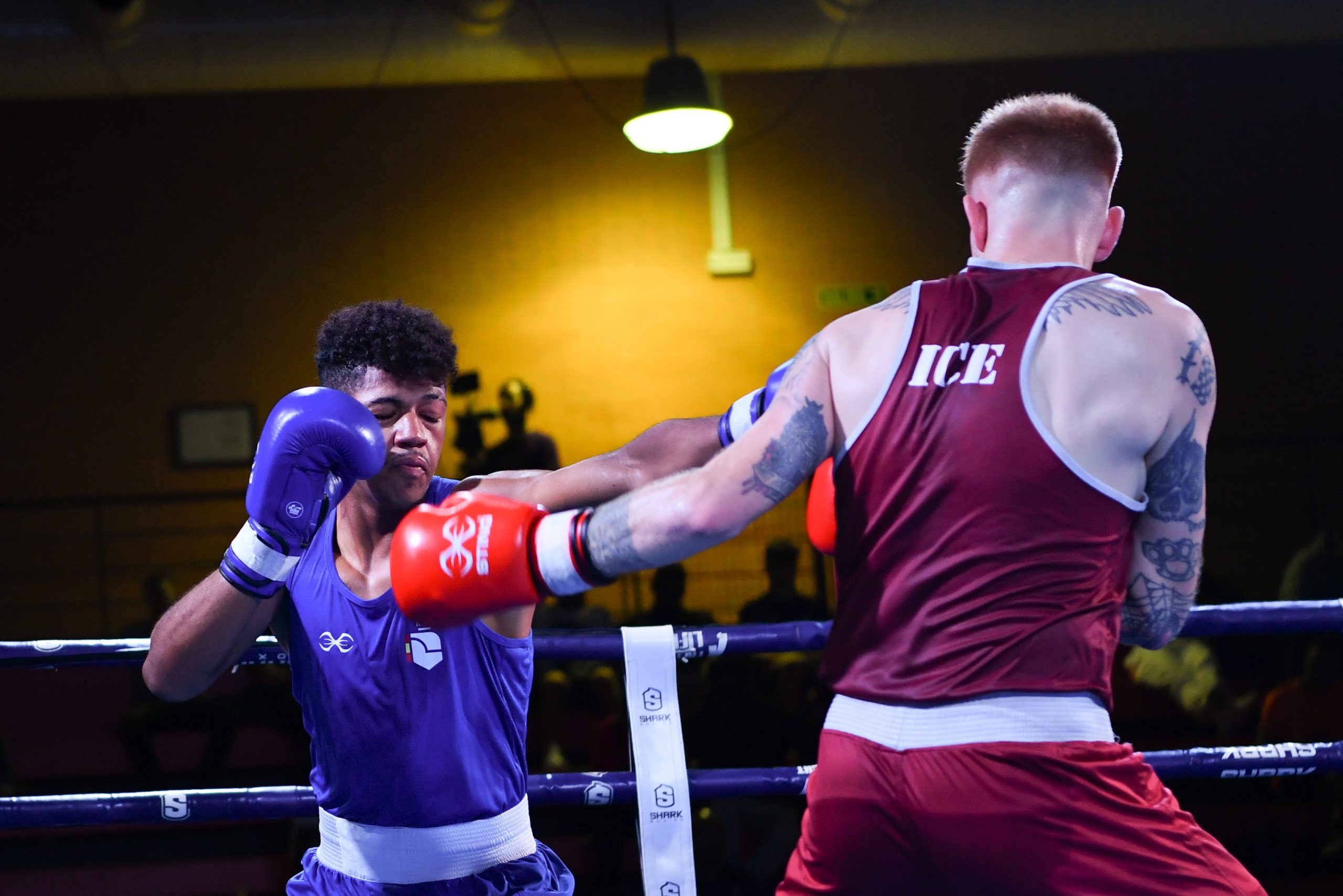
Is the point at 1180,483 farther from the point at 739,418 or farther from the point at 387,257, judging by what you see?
the point at 387,257

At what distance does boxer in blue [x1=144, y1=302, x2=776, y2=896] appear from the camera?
1.71 metres

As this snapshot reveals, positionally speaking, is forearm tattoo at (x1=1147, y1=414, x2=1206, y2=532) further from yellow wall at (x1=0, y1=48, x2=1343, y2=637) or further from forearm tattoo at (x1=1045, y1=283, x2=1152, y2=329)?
yellow wall at (x1=0, y1=48, x2=1343, y2=637)

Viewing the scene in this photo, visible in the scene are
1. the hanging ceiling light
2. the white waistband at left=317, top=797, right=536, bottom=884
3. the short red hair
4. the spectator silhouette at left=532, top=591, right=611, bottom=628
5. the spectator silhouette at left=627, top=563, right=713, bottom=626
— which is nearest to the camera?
the short red hair

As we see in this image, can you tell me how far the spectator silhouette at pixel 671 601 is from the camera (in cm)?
514

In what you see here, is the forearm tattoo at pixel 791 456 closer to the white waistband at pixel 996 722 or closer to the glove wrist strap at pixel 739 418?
the glove wrist strap at pixel 739 418

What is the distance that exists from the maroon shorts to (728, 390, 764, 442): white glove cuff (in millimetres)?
492

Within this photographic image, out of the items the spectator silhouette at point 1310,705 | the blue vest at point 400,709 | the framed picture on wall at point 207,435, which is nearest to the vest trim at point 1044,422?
the blue vest at point 400,709

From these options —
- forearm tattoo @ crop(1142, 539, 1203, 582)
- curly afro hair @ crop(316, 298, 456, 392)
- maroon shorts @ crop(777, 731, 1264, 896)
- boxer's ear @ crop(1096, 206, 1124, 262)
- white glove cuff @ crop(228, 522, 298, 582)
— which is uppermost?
boxer's ear @ crop(1096, 206, 1124, 262)

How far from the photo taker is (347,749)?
179cm

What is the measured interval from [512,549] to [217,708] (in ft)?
13.3

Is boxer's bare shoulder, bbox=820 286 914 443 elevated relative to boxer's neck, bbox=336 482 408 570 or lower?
elevated

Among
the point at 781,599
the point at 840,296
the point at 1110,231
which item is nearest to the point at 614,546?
the point at 1110,231

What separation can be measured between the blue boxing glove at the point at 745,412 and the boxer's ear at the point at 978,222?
1.01ft

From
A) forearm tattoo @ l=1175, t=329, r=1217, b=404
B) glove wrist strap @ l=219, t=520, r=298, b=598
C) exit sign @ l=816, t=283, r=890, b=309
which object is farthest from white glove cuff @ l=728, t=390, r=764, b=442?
exit sign @ l=816, t=283, r=890, b=309
